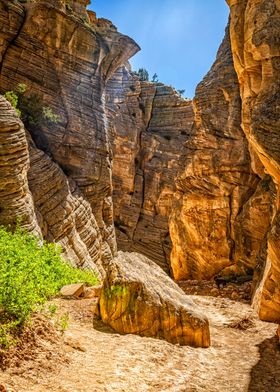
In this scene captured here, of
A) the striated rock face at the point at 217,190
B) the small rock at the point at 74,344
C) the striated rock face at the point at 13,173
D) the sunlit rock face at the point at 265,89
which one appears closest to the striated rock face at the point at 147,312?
the small rock at the point at 74,344

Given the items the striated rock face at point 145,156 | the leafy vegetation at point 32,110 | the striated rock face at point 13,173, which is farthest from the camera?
the striated rock face at point 145,156

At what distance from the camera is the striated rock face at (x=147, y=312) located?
7668mm

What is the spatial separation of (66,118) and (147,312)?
1753 centimetres

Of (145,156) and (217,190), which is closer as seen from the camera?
(217,190)

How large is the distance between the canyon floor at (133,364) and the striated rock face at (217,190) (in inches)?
483

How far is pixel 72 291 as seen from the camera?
955 centimetres

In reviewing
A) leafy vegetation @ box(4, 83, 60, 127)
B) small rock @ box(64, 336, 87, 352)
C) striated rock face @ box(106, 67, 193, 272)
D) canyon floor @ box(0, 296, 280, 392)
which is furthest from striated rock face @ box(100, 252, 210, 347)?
striated rock face @ box(106, 67, 193, 272)

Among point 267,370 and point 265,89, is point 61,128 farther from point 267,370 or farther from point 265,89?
point 267,370

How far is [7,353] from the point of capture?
4.93 m

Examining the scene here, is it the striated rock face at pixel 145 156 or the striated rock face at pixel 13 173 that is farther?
the striated rock face at pixel 145 156

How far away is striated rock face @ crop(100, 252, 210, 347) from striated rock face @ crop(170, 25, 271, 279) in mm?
12222

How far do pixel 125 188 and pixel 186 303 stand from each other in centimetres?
3207

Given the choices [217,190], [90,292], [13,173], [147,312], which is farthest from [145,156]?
[147,312]

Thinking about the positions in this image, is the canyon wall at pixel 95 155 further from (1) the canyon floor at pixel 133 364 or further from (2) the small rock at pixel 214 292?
(1) the canyon floor at pixel 133 364
